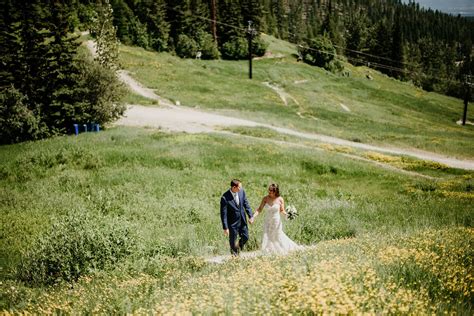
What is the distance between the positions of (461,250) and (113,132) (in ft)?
91.0

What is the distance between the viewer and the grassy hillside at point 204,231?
20.4 ft

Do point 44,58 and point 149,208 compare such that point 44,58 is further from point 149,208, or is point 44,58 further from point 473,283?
point 473,283

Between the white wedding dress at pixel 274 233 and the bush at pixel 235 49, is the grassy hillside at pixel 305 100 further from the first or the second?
the white wedding dress at pixel 274 233

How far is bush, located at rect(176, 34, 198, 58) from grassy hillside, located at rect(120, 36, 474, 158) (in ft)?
13.7

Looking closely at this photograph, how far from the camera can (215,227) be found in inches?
560

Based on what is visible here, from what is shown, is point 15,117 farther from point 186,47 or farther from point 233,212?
point 186,47

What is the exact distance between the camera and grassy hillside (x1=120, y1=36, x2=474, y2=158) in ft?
152

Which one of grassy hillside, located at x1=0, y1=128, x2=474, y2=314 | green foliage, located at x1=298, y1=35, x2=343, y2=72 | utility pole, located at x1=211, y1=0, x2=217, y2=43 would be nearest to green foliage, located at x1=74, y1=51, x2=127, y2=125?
grassy hillside, located at x1=0, y1=128, x2=474, y2=314

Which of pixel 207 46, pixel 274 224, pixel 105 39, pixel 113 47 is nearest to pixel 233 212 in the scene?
pixel 274 224

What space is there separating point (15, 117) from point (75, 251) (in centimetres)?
2366

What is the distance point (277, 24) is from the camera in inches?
6014

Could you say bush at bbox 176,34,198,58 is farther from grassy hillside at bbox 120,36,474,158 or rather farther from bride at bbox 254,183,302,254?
bride at bbox 254,183,302,254

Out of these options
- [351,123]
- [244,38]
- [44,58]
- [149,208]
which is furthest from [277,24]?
[149,208]

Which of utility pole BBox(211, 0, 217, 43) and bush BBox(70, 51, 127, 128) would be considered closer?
bush BBox(70, 51, 127, 128)
